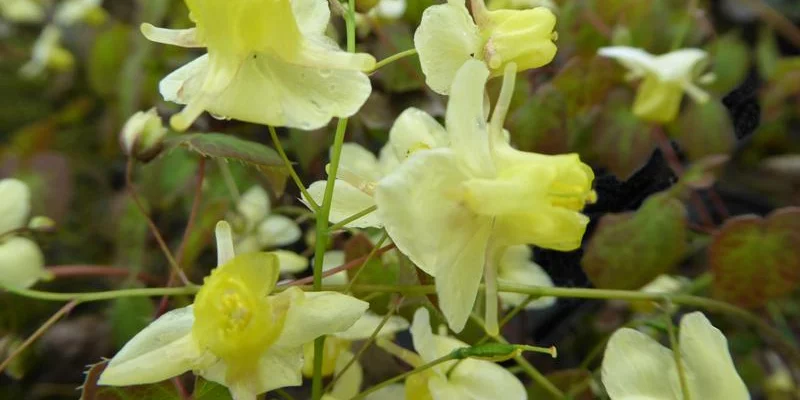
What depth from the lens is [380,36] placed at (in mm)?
622

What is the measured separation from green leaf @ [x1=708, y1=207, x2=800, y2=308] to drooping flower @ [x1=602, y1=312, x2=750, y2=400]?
0.18 meters

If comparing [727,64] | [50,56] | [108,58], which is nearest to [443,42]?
[727,64]

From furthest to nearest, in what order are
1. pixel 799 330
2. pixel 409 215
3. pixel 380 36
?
pixel 799 330 → pixel 380 36 → pixel 409 215

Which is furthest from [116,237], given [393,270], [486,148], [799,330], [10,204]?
[799,330]

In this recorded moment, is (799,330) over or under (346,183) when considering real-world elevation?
under

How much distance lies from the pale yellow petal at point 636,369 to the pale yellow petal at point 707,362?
0.01m

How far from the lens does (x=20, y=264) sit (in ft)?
1.49

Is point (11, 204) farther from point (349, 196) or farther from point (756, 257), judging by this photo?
point (756, 257)

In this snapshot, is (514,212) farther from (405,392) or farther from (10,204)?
(10,204)

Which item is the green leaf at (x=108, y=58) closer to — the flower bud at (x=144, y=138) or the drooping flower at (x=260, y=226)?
the drooping flower at (x=260, y=226)

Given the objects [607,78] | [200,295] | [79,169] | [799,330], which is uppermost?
[200,295]

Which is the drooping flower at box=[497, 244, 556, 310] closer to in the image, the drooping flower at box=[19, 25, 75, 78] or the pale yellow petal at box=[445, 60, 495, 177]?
the pale yellow petal at box=[445, 60, 495, 177]

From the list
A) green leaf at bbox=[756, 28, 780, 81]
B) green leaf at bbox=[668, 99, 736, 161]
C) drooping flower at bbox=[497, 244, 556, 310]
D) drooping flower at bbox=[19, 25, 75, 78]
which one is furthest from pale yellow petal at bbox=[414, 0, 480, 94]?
drooping flower at bbox=[19, 25, 75, 78]

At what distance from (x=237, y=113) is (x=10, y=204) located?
277 mm
